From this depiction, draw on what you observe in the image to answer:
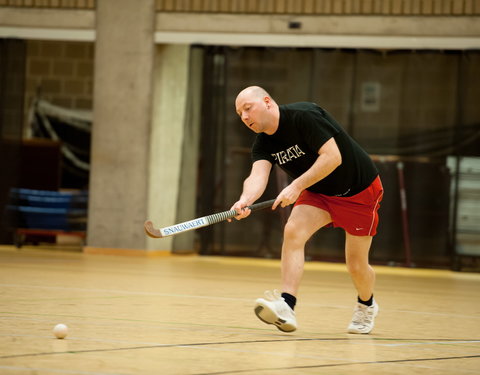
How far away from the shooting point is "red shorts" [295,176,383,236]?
5.50 meters

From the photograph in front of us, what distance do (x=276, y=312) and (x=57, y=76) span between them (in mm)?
12430

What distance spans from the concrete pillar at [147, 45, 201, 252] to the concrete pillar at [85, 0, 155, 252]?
0.27 metres

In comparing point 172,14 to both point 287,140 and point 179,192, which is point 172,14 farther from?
point 287,140

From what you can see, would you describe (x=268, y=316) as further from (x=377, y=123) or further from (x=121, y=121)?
(x=121, y=121)

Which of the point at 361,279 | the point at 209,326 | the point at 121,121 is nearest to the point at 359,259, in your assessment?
the point at 361,279

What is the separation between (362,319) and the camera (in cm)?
556

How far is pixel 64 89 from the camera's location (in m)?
16.7

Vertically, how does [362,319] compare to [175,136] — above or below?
below

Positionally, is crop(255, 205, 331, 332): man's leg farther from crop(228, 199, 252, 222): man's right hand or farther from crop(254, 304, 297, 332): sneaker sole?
crop(228, 199, 252, 222): man's right hand

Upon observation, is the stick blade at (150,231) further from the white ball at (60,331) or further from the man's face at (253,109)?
the white ball at (60,331)

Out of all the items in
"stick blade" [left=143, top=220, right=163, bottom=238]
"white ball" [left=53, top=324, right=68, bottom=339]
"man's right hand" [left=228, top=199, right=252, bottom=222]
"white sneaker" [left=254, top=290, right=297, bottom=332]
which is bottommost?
"white ball" [left=53, top=324, right=68, bottom=339]

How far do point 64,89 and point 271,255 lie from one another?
570cm

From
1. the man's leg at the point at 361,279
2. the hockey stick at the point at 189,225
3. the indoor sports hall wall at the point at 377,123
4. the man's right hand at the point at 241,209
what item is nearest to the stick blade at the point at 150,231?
the hockey stick at the point at 189,225

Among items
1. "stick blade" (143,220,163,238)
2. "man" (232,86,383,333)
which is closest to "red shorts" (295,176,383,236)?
"man" (232,86,383,333)
